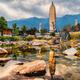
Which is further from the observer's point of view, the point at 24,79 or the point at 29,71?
the point at 29,71

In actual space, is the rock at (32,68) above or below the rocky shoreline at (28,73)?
above

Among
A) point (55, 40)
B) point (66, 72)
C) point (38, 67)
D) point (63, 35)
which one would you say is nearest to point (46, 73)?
point (38, 67)

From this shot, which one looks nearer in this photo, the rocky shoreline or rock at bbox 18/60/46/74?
the rocky shoreline

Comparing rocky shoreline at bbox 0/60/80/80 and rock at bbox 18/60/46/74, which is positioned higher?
rock at bbox 18/60/46/74

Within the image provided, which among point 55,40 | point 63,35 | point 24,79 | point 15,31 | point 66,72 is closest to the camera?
point 24,79

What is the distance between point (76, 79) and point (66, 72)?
9.79 ft

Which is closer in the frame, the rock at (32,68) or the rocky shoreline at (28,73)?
the rocky shoreline at (28,73)

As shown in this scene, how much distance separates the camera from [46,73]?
23766mm

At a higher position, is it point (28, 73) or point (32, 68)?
point (32, 68)

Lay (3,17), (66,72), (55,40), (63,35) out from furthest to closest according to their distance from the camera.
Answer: (3,17), (63,35), (55,40), (66,72)

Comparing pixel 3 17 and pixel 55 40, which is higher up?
pixel 3 17

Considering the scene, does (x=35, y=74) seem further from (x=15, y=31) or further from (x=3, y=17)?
(x=15, y=31)

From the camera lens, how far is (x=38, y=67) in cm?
2362

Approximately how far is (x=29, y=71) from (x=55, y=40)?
2503 inches
